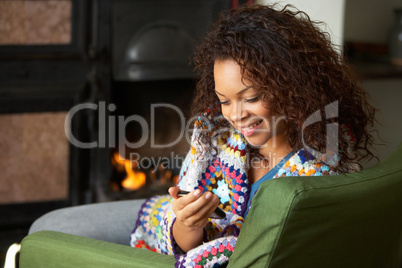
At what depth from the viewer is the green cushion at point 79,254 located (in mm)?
1218

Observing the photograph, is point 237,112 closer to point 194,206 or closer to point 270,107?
point 270,107

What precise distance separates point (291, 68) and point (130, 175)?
1533 millimetres

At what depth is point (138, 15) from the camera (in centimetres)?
252

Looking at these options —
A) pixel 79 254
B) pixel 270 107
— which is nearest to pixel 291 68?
pixel 270 107

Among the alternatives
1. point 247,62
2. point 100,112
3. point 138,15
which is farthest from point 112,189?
point 247,62

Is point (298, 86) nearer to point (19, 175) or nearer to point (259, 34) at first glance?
point (259, 34)

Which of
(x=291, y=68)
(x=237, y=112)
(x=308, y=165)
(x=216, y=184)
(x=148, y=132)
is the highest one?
(x=291, y=68)

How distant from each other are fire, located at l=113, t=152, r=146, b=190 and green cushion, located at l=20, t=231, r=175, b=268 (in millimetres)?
1242

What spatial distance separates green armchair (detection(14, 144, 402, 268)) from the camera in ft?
3.22

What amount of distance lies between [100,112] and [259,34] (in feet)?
4.46

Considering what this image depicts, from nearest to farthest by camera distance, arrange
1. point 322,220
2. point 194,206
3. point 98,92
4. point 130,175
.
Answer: point 322,220
point 194,206
point 98,92
point 130,175

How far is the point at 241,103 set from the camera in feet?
4.21

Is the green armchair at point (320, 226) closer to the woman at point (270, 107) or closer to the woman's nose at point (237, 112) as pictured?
the woman at point (270, 107)

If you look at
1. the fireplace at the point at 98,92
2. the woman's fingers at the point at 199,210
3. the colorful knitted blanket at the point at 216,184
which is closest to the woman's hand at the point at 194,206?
the woman's fingers at the point at 199,210
